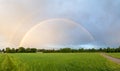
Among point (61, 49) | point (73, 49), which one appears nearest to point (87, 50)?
point (73, 49)

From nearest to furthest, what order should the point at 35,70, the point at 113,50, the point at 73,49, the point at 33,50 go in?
1. the point at 35,70
2. the point at 113,50
3. the point at 73,49
4. the point at 33,50

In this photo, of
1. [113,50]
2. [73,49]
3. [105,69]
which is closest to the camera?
[105,69]

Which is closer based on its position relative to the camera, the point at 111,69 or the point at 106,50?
the point at 111,69

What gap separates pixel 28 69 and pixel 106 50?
421 feet

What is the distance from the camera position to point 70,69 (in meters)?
27.9

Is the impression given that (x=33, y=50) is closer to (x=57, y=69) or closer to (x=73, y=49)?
(x=73, y=49)

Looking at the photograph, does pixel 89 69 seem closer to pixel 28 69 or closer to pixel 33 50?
pixel 28 69

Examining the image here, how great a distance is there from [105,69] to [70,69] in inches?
158

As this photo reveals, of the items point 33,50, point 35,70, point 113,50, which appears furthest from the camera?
point 33,50

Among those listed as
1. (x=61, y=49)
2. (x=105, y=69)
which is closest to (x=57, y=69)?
(x=105, y=69)

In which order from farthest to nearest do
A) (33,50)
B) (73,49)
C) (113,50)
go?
1. (33,50)
2. (73,49)
3. (113,50)

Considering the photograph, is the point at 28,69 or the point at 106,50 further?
the point at 106,50

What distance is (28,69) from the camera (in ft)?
91.0

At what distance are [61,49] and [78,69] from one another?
463 feet
